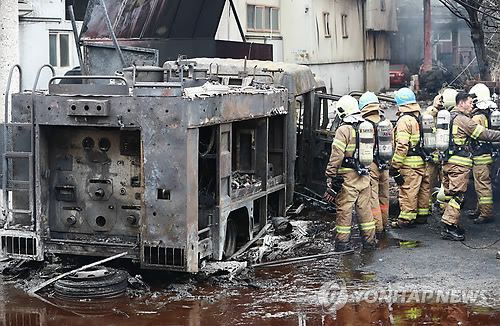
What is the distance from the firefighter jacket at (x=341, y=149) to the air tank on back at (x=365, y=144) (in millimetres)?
88

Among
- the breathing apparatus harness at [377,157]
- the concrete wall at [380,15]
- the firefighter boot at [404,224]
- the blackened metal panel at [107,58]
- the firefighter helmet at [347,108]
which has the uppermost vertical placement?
the concrete wall at [380,15]

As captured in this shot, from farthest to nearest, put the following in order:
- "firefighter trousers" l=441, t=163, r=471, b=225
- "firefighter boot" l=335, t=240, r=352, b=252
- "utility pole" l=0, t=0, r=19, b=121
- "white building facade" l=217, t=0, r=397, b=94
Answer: "white building facade" l=217, t=0, r=397, b=94 < "utility pole" l=0, t=0, r=19, b=121 < "firefighter trousers" l=441, t=163, r=471, b=225 < "firefighter boot" l=335, t=240, r=352, b=252

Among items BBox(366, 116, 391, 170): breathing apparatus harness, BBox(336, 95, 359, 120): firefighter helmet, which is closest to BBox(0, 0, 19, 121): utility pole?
BBox(336, 95, 359, 120): firefighter helmet

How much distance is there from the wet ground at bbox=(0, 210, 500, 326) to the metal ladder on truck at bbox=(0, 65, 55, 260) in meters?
0.37

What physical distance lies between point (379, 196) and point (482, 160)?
1.36 m

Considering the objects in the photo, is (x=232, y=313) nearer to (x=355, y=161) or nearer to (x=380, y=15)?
(x=355, y=161)

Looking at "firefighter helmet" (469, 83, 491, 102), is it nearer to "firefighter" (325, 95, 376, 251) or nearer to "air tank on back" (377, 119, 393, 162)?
"air tank on back" (377, 119, 393, 162)

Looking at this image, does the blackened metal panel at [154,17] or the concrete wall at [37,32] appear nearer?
the blackened metal panel at [154,17]

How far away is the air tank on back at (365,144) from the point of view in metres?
9.98

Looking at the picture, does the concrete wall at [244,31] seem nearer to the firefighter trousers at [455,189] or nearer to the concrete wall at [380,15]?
the concrete wall at [380,15]

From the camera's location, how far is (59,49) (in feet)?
61.8

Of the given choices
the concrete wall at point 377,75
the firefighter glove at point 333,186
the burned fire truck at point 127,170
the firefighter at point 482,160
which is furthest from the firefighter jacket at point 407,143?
the concrete wall at point 377,75

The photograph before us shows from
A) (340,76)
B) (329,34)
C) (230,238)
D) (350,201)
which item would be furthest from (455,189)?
(340,76)

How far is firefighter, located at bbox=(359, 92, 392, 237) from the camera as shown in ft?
34.6
